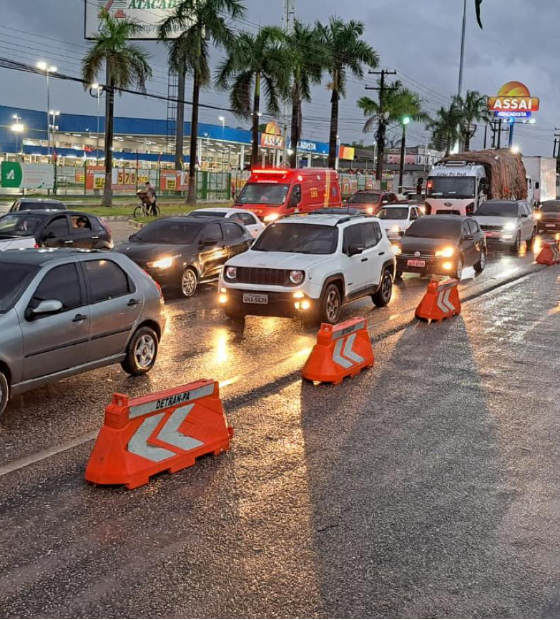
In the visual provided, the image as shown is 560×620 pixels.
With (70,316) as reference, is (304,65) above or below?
above

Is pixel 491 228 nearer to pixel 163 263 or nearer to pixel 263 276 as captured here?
pixel 163 263

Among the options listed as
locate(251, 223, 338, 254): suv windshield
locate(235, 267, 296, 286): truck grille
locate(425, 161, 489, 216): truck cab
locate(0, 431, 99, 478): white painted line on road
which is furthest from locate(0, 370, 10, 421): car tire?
locate(425, 161, 489, 216): truck cab

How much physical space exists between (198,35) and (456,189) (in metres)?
16.4

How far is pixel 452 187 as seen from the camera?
34625 millimetres

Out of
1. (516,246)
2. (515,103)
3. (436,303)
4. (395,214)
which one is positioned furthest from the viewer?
(515,103)

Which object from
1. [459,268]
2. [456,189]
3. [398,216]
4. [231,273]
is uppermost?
[456,189]

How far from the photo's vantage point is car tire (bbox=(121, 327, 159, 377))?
955 centimetres

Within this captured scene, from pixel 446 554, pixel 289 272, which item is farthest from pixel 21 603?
pixel 289 272

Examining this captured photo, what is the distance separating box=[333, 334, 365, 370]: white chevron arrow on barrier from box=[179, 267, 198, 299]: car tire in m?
7.02

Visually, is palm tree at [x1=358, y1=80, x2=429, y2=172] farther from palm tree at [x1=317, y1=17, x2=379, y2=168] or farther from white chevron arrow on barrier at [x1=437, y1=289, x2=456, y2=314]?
white chevron arrow on barrier at [x1=437, y1=289, x2=456, y2=314]

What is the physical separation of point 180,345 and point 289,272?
6.99 feet

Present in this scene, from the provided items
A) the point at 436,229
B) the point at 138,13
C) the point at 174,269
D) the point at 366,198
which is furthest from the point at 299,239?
the point at 138,13

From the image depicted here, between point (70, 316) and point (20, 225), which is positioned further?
point (20, 225)

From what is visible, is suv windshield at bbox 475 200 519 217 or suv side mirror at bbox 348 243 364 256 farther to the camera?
suv windshield at bbox 475 200 519 217
